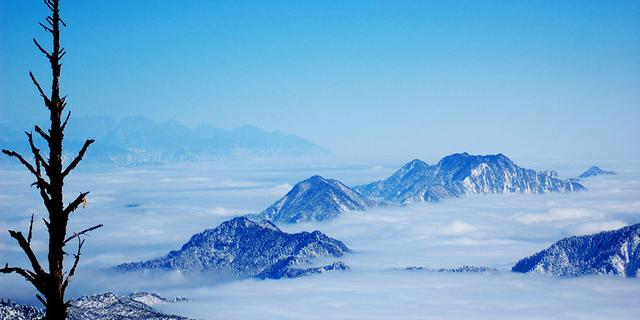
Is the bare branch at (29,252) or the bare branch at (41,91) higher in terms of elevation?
the bare branch at (41,91)

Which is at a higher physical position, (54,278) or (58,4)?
(58,4)

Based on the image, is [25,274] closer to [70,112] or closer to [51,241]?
[51,241]

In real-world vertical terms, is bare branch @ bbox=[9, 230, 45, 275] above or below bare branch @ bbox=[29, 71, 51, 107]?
below

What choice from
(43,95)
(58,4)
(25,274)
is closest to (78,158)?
(43,95)

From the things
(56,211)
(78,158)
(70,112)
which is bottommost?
(56,211)

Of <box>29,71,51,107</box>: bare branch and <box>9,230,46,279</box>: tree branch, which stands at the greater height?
<box>29,71,51,107</box>: bare branch

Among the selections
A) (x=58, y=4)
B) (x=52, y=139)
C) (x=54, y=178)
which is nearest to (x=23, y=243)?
(x=54, y=178)

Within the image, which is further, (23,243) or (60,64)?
(60,64)

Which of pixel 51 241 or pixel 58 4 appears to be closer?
pixel 51 241

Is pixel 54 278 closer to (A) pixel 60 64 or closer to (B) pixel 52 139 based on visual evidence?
(B) pixel 52 139

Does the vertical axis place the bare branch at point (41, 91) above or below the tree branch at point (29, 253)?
above
